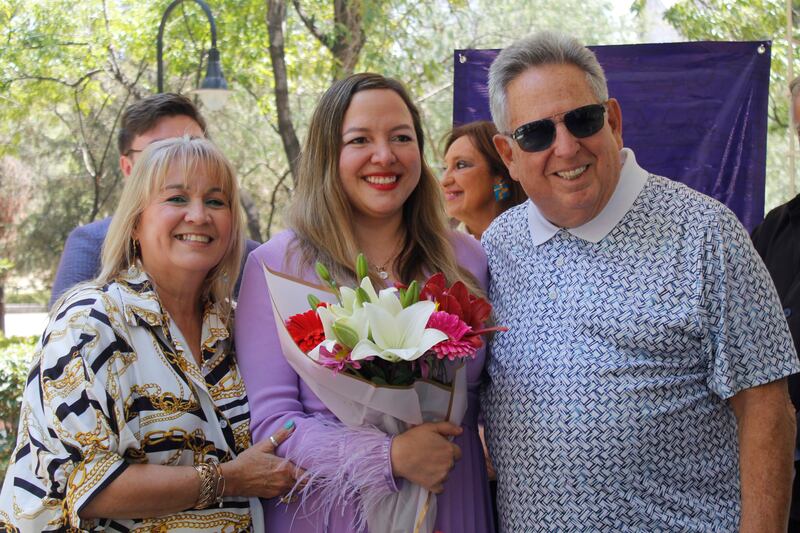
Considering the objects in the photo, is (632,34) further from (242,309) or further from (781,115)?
(242,309)

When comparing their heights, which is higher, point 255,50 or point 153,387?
point 255,50

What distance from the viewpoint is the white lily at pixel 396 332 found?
6.59 ft

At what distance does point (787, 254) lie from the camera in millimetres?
3623

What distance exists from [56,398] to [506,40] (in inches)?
517

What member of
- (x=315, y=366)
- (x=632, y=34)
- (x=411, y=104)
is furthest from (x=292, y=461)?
(x=632, y=34)

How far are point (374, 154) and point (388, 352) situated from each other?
2.80ft

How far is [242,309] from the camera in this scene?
8.53ft

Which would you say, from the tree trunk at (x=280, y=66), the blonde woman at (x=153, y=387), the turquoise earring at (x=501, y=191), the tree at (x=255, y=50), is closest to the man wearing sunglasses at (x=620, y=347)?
the blonde woman at (x=153, y=387)

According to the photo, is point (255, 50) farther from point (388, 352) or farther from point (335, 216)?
point (388, 352)

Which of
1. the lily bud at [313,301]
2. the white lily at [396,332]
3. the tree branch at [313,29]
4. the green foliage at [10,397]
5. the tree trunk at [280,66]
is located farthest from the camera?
the tree branch at [313,29]

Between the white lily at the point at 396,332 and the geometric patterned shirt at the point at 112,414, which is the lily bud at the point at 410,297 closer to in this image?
the white lily at the point at 396,332

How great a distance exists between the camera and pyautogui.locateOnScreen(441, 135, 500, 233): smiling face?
4305mm

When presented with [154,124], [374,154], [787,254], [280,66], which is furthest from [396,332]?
[280,66]

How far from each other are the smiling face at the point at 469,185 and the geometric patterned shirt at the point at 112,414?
6.95 ft
